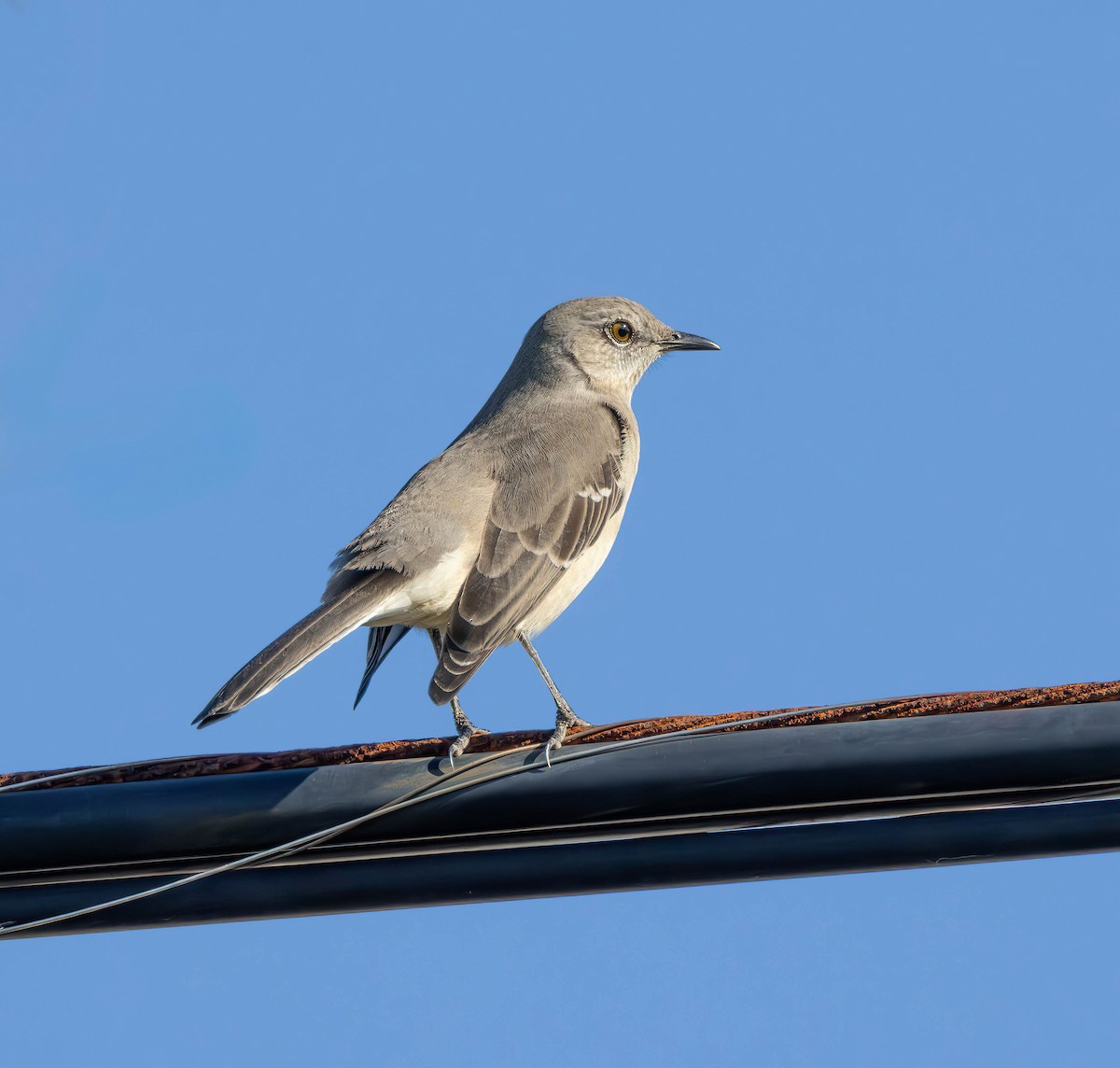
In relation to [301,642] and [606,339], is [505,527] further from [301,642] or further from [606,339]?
[606,339]

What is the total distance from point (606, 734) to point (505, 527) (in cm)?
324

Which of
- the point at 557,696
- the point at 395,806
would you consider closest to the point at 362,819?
the point at 395,806

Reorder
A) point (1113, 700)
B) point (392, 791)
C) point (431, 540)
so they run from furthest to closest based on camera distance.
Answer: point (431, 540) → point (392, 791) → point (1113, 700)

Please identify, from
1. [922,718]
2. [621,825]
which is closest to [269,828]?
[621,825]

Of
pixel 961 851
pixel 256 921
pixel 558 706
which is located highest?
pixel 558 706

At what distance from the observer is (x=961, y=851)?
3340mm

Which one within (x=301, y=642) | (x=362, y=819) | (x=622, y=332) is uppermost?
(x=622, y=332)

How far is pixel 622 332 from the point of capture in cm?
893

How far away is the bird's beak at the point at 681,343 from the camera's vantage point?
912cm

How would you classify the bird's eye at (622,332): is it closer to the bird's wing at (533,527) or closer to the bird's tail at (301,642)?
the bird's wing at (533,527)

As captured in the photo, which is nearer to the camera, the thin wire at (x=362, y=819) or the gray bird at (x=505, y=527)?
the thin wire at (x=362, y=819)

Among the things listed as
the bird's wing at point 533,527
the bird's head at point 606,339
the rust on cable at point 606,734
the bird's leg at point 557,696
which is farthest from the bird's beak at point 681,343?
the rust on cable at point 606,734

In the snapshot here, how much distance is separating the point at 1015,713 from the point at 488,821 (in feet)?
4.25

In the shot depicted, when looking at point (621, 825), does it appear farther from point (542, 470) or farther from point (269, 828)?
point (542, 470)
